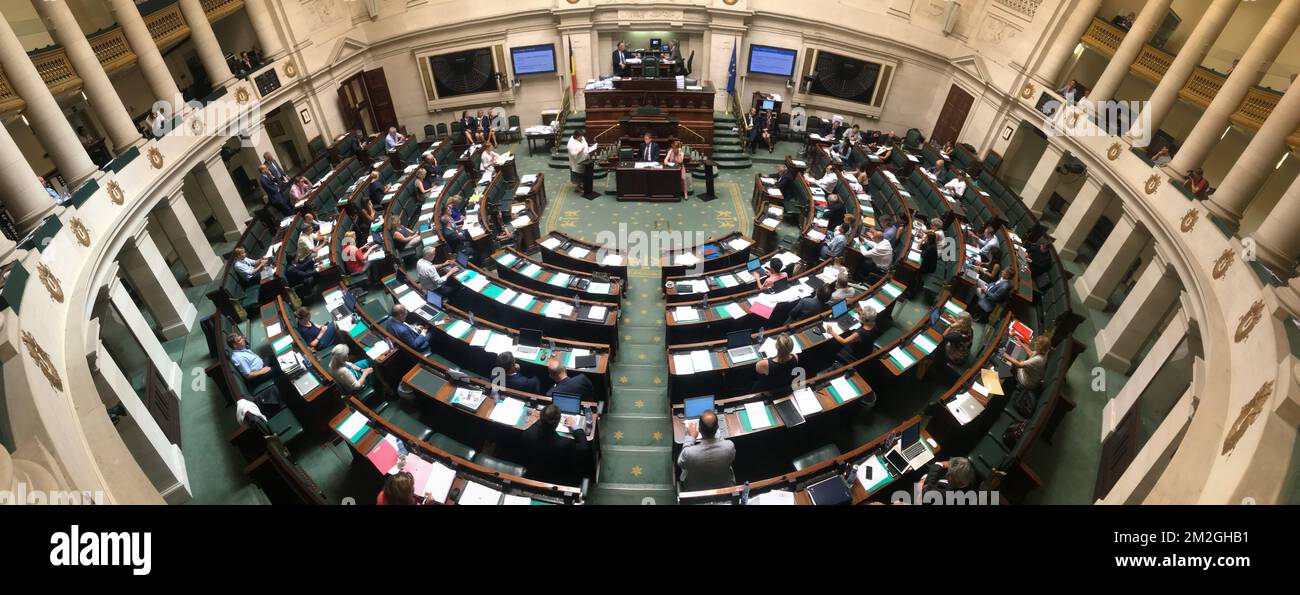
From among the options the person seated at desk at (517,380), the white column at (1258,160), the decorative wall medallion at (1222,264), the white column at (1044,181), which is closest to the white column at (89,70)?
the person seated at desk at (517,380)

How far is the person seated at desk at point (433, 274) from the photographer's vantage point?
9.89 m

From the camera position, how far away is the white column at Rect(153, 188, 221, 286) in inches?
434

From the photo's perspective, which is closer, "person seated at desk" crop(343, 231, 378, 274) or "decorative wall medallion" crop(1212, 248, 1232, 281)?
"decorative wall medallion" crop(1212, 248, 1232, 281)

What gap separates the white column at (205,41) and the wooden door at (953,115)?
835 inches

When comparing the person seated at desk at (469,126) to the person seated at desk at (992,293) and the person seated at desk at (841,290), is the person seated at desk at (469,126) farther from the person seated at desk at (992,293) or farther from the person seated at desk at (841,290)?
the person seated at desk at (992,293)

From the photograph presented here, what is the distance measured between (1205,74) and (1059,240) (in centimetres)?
412

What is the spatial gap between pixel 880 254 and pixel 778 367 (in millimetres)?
4315

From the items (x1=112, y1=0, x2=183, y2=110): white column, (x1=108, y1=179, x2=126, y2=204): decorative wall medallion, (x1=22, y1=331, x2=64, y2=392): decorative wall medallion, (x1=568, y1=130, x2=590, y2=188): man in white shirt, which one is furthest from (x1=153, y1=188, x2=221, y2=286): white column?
(x1=568, y1=130, x2=590, y2=188): man in white shirt

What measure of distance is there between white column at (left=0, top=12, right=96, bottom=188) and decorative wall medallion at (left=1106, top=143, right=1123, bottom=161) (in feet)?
65.4

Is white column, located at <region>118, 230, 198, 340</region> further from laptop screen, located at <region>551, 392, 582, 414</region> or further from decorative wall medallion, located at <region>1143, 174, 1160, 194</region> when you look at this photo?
decorative wall medallion, located at <region>1143, 174, 1160, 194</region>

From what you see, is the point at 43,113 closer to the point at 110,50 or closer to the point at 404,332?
the point at 110,50

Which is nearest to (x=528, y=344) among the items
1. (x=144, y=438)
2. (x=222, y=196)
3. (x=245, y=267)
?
(x=144, y=438)

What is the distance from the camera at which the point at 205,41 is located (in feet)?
41.7

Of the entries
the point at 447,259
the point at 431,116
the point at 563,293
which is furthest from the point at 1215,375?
the point at 431,116
